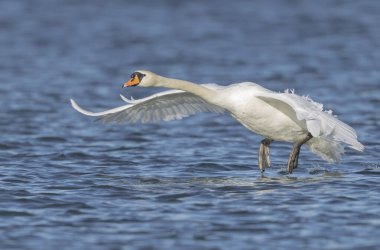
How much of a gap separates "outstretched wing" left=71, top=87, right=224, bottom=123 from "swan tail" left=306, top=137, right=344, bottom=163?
1.33m

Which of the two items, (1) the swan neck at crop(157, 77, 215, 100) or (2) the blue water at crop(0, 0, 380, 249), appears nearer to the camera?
(2) the blue water at crop(0, 0, 380, 249)

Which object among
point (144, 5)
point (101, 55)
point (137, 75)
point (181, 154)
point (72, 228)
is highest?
point (144, 5)

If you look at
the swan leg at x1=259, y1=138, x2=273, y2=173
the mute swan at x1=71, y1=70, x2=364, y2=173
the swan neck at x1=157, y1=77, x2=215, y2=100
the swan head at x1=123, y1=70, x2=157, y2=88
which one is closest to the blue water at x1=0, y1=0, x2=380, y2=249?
the swan leg at x1=259, y1=138, x2=273, y2=173

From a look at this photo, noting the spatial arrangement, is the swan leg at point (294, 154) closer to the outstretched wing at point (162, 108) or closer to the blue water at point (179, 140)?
the blue water at point (179, 140)

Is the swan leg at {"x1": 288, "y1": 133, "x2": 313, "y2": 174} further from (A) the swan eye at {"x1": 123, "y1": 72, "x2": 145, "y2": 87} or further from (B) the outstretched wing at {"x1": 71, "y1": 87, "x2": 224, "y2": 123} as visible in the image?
(A) the swan eye at {"x1": 123, "y1": 72, "x2": 145, "y2": 87}

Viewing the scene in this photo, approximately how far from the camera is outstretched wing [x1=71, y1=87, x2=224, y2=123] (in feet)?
43.1

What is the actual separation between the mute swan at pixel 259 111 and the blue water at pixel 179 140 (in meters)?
0.49

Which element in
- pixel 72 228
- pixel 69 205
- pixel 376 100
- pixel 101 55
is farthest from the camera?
pixel 101 55

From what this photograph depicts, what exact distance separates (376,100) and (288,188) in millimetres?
7847

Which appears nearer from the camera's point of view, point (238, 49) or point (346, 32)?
point (238, 49)

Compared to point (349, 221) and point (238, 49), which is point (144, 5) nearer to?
point (238, 49)

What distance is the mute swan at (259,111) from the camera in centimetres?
1121

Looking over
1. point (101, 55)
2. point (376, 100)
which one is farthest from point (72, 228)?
point (101, 55)

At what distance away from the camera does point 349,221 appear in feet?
32.1
